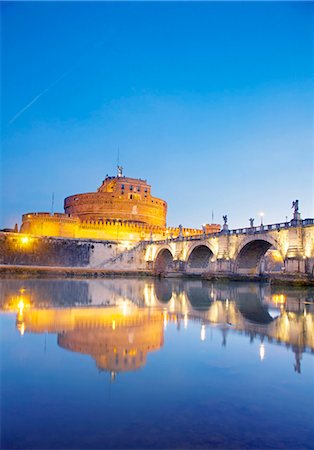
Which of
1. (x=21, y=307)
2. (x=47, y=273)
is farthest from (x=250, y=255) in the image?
(x=21, y=307)

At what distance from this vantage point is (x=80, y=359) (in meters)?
5.37

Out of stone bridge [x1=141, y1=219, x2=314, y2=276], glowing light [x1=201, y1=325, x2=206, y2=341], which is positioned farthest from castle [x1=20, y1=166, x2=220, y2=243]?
glowing light [x1=201, y1=325, x2=206, y2=341]

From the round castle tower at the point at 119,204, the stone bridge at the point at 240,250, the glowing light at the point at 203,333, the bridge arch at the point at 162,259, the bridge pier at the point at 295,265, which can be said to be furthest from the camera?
the round castle tower at the point at 119,204

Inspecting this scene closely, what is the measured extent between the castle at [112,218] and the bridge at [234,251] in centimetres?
415

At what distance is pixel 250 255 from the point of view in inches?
1302

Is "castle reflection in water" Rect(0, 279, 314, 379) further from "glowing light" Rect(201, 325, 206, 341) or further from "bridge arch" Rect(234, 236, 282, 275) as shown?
"bridge arch" Rect(234, 236, 282, 275)

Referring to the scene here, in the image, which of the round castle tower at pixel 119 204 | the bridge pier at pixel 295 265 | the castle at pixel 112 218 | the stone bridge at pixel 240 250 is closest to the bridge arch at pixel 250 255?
the stone bridge at pixel 240 250

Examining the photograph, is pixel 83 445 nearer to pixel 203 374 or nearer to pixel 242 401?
pixel 242 401

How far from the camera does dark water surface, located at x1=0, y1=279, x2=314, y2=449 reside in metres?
3.16

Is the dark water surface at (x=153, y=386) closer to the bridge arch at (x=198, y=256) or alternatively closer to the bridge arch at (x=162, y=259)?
the bridge arch at (x=198, y=256)

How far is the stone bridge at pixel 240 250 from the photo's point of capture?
2470 centimetres

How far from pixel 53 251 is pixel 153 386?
44.0 metres

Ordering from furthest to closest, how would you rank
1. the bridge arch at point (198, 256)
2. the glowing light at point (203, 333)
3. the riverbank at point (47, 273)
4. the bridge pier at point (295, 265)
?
1. the bridge arch at point (198, 256)
2. the riverbank at point (47, 273)
3. the bridge pier at point (295, 265)
4. the glowing light at point (203, 333)

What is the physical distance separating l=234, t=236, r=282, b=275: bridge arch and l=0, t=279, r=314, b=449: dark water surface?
2331cm
